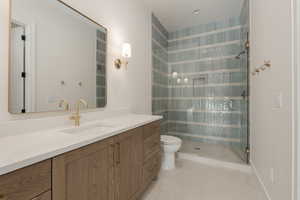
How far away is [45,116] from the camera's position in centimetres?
117

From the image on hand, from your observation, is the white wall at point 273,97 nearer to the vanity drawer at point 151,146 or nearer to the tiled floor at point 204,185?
the tiled floor at point 204,185

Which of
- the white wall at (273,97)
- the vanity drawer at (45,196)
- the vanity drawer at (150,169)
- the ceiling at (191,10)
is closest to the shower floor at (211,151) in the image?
the white wall at (273,97)

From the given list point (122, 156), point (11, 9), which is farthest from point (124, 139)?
point (11, 9)

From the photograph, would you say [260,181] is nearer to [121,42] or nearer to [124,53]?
[124,53]

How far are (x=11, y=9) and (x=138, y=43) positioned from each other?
5.56 feet

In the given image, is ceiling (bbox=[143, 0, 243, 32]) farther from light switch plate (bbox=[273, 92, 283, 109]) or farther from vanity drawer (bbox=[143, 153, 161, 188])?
vanity drawer (bbox=[143, 153, 161, 188])

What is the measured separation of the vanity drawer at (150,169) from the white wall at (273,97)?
47.1 inches

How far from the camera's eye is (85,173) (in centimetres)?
89

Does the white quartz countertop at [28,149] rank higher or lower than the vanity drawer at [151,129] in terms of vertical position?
higher

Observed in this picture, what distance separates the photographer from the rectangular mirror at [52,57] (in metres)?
1.03

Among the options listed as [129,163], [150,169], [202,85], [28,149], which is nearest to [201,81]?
[202,85]

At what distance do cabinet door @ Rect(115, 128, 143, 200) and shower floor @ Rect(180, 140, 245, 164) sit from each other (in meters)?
1.52

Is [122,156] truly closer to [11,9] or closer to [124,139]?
[124,139]

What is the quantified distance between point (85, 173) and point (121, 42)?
5.62ft
